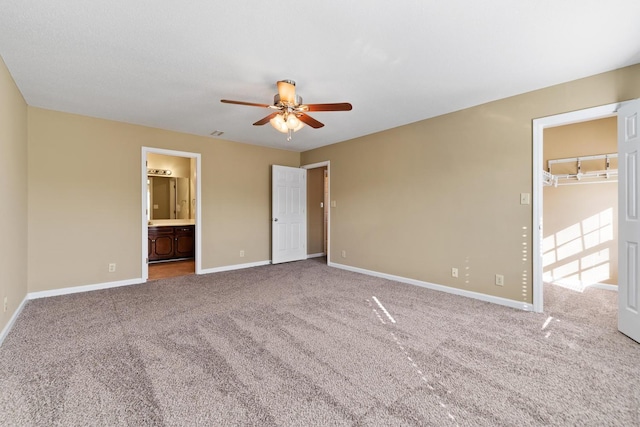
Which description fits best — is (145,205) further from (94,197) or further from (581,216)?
(581,216)

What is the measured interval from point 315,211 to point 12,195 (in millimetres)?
4871

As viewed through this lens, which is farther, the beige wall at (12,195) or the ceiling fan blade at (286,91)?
the ceiling fan blade at (286,91)

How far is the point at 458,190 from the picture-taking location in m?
3.75

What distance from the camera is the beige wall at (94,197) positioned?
3.63 m

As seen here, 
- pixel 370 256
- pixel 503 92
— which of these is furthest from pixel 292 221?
pixel 503 92

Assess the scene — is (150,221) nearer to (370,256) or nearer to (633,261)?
(370,256)

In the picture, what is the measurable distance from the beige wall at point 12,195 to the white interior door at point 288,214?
3.51 meters

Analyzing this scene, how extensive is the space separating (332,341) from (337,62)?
8.01 feet

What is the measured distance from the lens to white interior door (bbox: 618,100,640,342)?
2418 millimetres

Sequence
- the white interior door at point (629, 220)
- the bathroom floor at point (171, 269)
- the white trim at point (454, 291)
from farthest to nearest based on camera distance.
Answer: the bathroom floor at point (171, 269)
the white trim at point (454, 291)
the white interior door at point (629, 220)

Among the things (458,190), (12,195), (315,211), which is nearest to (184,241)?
(315,211)

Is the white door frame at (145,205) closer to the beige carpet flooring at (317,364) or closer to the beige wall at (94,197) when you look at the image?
the beige wall at (94,197)

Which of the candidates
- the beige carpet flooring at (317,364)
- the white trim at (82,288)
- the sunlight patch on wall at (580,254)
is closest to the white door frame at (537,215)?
the beige carpet flooring at (317,364)

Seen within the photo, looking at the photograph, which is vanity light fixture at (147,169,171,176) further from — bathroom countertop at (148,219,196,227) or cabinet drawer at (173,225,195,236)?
cabinet drawer at (173,225,195,236)
